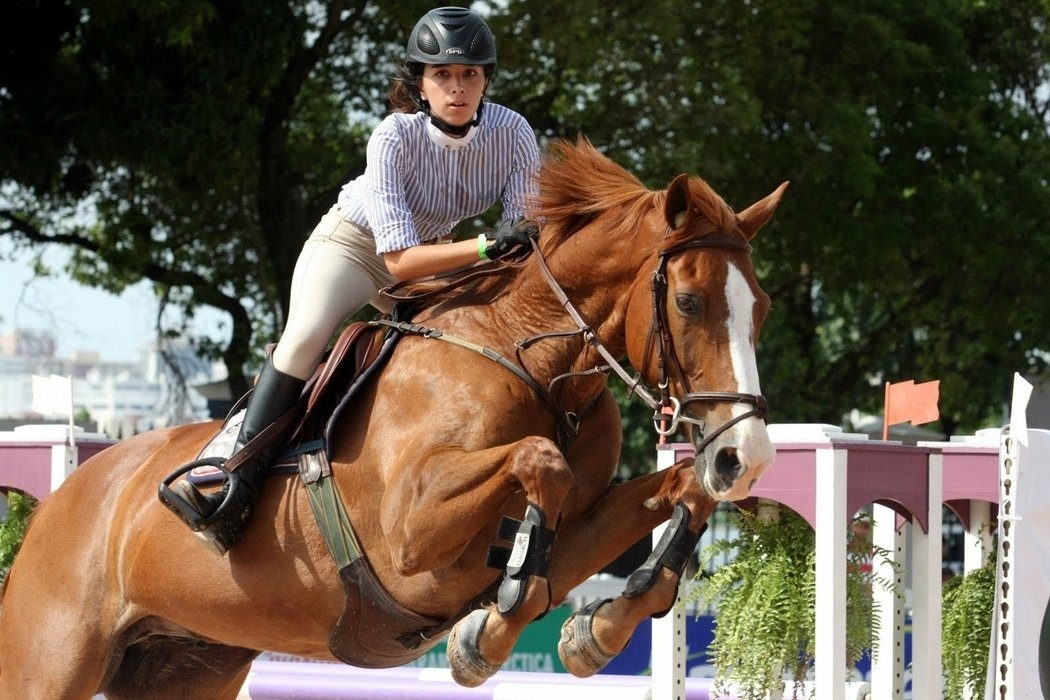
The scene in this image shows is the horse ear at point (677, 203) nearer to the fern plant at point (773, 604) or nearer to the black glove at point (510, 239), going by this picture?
the black glove at point (510, 239)

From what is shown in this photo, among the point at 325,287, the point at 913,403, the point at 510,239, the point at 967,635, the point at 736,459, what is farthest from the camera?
the point at 967,635

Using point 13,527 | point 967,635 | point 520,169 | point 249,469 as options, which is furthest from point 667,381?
point 13,527

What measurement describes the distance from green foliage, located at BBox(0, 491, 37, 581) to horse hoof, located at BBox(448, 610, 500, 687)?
382 centimetres

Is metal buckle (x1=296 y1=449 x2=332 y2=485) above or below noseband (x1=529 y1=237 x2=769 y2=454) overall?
below

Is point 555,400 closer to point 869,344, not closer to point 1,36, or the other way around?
point 1,36

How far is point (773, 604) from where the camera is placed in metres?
5.57

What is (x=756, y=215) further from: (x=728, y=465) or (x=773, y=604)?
(x=773, y=604)

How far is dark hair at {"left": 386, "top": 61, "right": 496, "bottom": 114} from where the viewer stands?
4.62 m

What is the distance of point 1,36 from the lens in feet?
50.2

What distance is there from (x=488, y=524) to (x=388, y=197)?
1100mm

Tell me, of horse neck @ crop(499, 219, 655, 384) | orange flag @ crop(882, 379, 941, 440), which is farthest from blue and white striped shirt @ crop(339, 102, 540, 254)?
orange flag @ crop(882, 379, 941, 440)

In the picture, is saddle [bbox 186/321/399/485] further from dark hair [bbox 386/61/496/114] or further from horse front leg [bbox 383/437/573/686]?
dark hair [bbox 386/61/496/114]

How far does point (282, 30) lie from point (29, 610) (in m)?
9.74

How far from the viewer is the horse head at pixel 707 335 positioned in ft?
12.4
